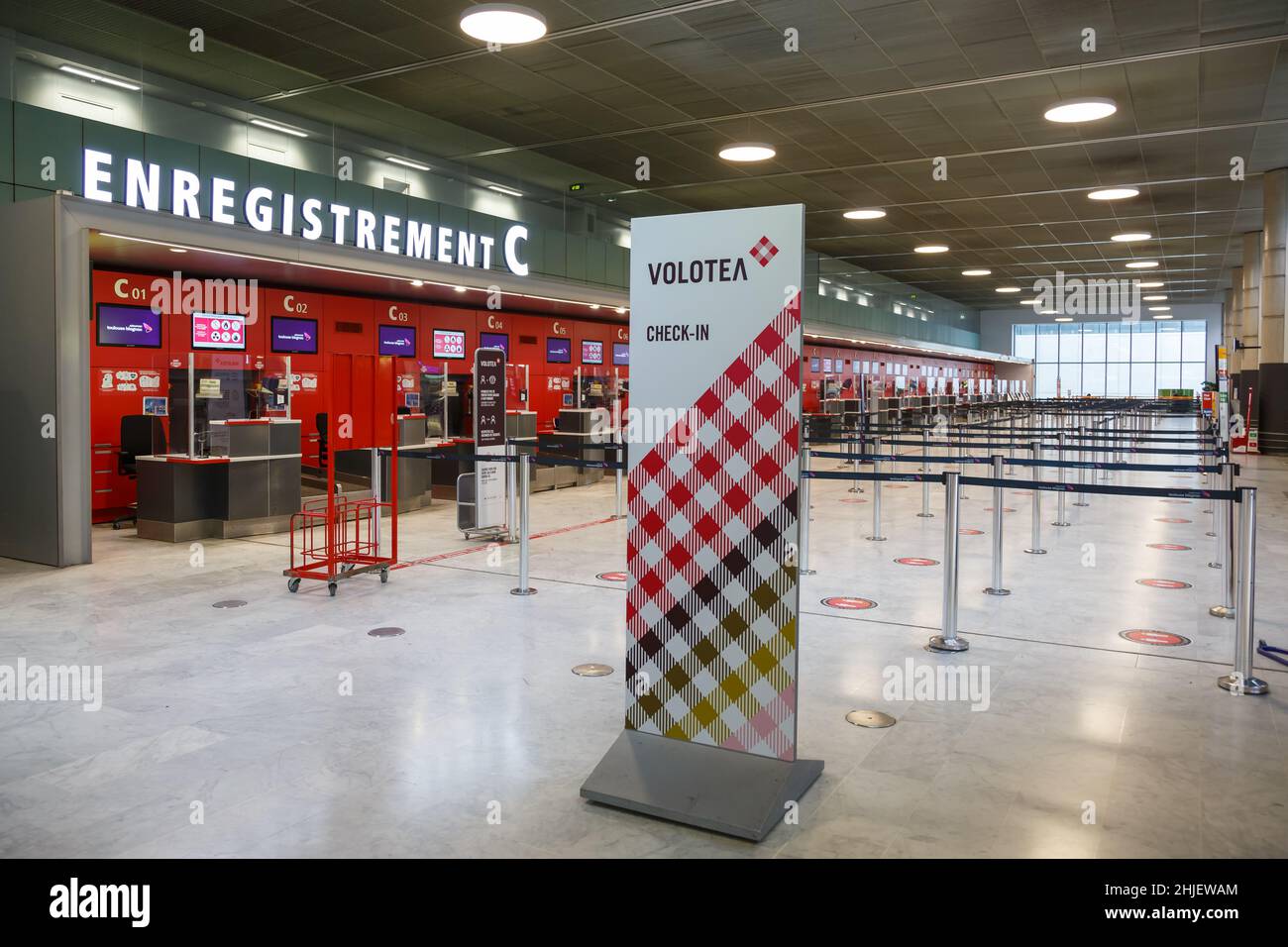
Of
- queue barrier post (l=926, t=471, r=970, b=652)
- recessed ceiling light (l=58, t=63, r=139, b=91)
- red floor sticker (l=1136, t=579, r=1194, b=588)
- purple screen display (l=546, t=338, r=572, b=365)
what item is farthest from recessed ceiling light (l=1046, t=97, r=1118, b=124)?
recessed ceiling light (l=58, t=63, r=139, b=91)

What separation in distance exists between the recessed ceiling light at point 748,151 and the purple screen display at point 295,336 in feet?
20.1

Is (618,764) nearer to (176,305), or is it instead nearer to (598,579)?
(598,579)

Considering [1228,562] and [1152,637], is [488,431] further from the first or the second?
[1228,562]

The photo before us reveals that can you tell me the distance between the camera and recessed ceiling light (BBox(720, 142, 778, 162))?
12.6 m

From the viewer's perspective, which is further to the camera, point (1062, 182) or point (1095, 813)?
point (1062, 182)

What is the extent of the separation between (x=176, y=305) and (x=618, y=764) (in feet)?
34.0

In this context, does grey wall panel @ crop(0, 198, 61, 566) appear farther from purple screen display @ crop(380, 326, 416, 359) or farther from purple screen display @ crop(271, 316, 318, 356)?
purple screen display @ crop(380, 326, 416, 359)

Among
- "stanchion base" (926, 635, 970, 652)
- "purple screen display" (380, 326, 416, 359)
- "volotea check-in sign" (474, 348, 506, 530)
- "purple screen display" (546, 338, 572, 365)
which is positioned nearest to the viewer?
"stanchion base" (926, 635, 970, 652)

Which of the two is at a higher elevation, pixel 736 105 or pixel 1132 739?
pixel 736 105

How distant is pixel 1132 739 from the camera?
3.90 m

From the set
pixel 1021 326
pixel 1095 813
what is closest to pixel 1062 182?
pixel 1095 813

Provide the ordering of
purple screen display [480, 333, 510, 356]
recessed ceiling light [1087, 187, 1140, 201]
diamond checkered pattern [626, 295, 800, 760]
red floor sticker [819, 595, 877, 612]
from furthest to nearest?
1. purple screen display [480, 333, 510, 356]
2. recessed ceiling light [1087, 187, 1140, 201]
3. red floor sticker [819, 595, 877, 612]
4. diamond checkered pattern [626, 295, 800, 760]

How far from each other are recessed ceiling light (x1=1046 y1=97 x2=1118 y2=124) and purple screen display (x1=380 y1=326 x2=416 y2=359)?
30.6 ft
